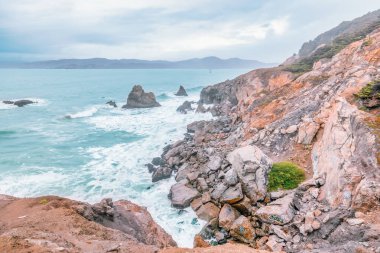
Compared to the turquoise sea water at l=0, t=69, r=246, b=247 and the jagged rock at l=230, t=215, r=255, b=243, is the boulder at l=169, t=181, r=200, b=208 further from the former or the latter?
the jagged rock at l=230, t=215, r=255, b=243

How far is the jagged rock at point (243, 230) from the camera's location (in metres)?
15.6

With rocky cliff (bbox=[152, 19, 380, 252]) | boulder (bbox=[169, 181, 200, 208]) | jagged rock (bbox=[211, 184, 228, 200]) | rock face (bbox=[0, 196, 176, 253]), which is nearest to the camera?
rock face (bbox=[0, 196, 176, 253])

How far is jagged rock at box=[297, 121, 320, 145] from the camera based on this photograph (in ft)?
68.8

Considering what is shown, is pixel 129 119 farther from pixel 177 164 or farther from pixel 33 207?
pixel 33 207

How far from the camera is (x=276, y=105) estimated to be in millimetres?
31375

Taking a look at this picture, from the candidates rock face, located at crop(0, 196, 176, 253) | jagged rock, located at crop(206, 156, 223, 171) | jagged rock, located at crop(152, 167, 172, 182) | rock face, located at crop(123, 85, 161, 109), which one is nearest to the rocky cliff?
jagged rock, located at crop(206, 156, 223, 171)

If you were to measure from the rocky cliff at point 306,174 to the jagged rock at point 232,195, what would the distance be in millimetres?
61

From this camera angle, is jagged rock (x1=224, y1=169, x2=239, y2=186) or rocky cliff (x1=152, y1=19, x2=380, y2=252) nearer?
rocky cliff (x1=152, y1=19, x2=380, y2=252)

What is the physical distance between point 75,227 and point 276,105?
80.1 ft

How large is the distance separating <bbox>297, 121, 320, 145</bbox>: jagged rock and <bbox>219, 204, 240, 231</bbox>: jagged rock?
7.56 meters

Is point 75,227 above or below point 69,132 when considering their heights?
above

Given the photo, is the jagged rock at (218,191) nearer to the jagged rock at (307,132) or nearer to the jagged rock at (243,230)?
the jagged rock at (243,230)

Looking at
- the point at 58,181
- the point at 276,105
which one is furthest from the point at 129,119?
the point at 276,105

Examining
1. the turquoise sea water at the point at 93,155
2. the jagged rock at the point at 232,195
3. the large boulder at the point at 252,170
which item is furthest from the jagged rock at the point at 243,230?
the turquoise sea water at the point at 93,155
